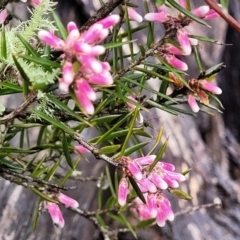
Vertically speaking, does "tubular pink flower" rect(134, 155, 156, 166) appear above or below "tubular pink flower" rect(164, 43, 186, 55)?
below

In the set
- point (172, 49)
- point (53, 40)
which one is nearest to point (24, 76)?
point (53, 40)

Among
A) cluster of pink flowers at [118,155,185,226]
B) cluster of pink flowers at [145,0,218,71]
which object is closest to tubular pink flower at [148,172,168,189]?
cluster of pink flowers at [118,155,185,226]

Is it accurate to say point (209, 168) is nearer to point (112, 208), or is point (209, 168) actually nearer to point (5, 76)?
point (112, 208)

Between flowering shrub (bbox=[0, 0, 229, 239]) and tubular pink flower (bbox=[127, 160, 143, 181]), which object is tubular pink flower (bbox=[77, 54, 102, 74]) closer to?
flowering shrub (bbox=[0, 0, 229, 239])

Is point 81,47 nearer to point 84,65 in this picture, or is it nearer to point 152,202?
point 84,65

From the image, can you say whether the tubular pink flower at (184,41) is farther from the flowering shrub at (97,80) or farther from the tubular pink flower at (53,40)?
the tubular pink flower at (53,40)

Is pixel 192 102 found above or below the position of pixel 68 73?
below

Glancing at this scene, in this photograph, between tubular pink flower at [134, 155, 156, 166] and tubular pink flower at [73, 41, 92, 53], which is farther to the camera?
tubular pink flower at [134, 155, 156, 166]

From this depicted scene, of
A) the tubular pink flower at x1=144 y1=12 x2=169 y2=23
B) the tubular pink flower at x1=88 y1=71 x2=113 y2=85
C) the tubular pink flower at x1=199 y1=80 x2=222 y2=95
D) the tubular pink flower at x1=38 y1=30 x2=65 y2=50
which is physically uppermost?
the tubular pink flower at x1=38 y1=30 x2=65 y2=50
